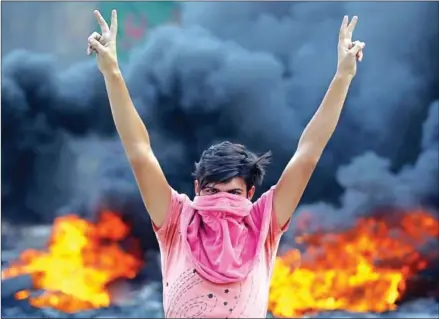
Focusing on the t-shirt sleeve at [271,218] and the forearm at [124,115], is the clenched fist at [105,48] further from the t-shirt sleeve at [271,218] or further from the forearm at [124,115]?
the t-shirt sleeve at [271,218]

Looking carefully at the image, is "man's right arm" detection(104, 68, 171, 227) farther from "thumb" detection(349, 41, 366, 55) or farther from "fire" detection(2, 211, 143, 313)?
"fire" detection(2, 211, 143, 313)

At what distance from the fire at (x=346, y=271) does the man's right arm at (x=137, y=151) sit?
10.6ft

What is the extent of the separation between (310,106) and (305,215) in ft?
2.27

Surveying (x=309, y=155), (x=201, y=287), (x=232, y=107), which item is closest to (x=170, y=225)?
(x=201, y=287)

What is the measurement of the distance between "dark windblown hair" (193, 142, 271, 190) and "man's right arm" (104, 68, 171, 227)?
0.28ft

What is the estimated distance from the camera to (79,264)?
4.66m

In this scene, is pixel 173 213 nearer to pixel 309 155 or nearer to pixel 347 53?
pixel 309 155

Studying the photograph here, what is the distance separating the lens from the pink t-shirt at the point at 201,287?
145 cm

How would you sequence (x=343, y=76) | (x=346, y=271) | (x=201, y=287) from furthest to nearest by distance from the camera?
(x=346, y=271)
(x=343, y=76)
(x=201, y=287)

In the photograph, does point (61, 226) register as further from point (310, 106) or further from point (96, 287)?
point (310, 106)

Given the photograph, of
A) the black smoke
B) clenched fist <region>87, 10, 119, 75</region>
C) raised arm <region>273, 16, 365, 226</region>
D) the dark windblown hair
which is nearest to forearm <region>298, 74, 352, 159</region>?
raised arm <region>273, 16, 365, 226</region>

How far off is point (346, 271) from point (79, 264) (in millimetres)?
1655

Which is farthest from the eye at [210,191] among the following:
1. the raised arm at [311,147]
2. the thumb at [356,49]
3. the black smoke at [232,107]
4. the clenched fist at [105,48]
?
the black smoke at [232,107]

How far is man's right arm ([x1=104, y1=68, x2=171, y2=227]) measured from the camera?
58.5 inches
